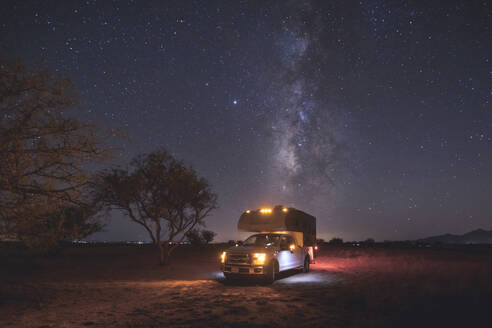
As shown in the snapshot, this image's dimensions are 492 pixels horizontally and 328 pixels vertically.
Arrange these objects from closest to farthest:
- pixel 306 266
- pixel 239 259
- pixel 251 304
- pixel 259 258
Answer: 1. pixel 251 304
2. pixel 259 258
3. pixel 239 259
4. pixel 306 266

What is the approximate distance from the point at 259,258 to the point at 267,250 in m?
0.53

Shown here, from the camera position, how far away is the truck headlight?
13.4 m

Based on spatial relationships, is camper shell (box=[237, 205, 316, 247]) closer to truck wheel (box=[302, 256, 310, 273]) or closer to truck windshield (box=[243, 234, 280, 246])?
truck wheel (box=[302, 256, 310, 273])

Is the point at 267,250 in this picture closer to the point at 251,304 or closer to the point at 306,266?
the point at 251,304

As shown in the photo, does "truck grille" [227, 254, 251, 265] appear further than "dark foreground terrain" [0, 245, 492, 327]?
Yes

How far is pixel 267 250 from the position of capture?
45.4 ft

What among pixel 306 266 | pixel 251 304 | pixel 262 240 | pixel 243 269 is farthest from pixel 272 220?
pixel 251 304

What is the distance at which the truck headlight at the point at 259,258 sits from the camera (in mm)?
13406

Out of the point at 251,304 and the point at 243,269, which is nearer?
the point at 251,304

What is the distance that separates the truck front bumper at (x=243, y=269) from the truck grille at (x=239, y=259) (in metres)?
0.15

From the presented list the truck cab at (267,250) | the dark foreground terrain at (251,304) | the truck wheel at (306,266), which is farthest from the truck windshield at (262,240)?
the truck wheel at (306,266)

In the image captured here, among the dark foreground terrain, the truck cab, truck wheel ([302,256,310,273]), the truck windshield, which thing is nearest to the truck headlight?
the truck cab

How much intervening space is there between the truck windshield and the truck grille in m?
1.49

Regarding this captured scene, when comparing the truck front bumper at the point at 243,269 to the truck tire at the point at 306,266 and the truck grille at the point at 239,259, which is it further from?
the truck tire at the point at 306,266
